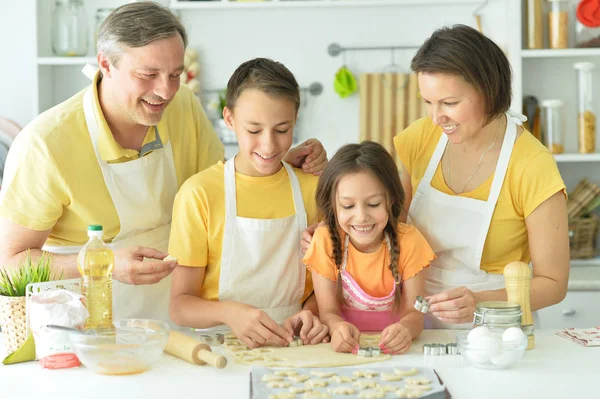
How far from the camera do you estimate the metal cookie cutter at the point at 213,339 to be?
1.71 metres

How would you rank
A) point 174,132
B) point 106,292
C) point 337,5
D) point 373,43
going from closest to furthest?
point 106,292
point 174,132
point 337,5
point 373,43

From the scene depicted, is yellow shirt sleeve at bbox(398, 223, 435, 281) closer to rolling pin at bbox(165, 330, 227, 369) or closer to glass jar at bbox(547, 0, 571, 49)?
rolling pin at bbox(165, 330, 227, 369)

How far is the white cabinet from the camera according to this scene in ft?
9.91

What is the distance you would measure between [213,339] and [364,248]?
1.45 feet

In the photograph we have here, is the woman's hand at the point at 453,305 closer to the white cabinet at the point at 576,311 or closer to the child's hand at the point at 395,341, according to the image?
the child's hand at the point at 395,341

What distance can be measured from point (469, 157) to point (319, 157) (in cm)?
39

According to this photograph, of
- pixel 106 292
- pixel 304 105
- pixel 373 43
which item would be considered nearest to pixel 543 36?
pixel 373 43

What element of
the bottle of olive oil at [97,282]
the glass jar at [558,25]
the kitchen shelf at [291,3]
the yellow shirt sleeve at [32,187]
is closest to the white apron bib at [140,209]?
the yellow shirt sleeve at [32,187]

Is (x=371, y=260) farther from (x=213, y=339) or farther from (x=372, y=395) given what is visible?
(x=372, y=395)

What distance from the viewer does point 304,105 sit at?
3.60 meters

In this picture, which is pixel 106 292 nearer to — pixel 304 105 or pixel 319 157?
pixel 319 157

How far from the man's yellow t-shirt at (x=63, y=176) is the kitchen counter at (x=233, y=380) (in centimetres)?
44

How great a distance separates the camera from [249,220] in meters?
1.93

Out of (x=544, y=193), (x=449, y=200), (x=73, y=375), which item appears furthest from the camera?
(x=449, y=200)
